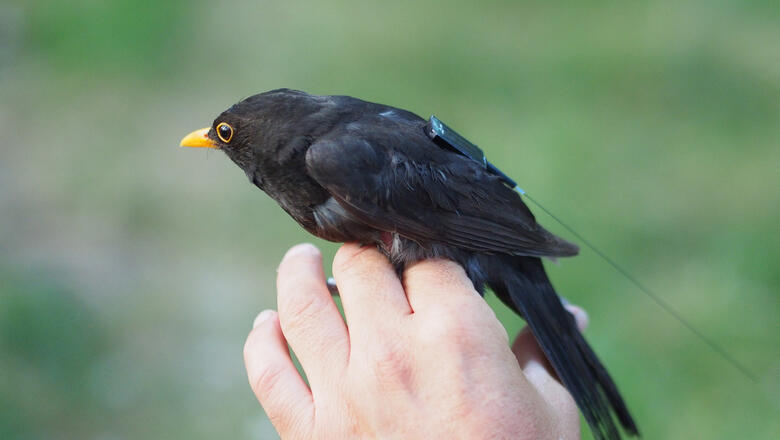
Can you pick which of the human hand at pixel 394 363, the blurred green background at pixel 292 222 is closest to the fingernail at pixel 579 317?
the human hand at pixel 394 363

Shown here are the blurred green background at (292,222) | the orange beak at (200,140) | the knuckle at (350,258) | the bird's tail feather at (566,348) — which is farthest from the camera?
the blurred green background at (292,222)

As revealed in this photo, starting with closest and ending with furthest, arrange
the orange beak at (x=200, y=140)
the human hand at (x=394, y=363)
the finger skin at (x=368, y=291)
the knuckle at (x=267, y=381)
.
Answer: the human hand at (x=394, y=363) < the finger skin at (x=368, y=291) < the knuckle at (x=267, y=381) < the orange beak at (x=200, y=140)

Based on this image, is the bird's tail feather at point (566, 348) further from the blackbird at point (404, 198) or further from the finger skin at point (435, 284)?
the finger skin at point (435, 284)

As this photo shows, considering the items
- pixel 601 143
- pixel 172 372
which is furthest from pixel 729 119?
pixel 172 372

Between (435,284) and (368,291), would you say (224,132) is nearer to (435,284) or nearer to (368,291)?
(368,291)

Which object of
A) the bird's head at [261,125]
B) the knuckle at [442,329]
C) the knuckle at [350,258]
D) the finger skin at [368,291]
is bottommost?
the knuckle at [442,329]

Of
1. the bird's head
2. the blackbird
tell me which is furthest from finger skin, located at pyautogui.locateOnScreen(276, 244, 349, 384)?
the bird's head

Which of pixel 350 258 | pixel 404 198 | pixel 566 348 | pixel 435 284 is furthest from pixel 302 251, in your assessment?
pixel 566 348
